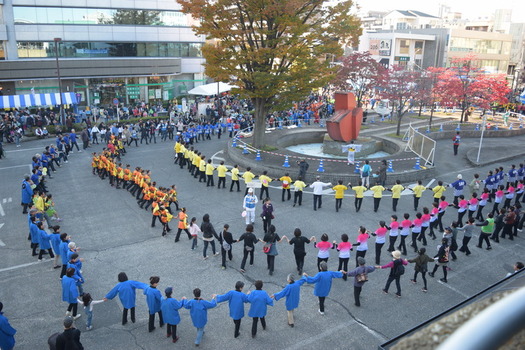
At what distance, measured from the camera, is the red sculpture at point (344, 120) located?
25.2 metres

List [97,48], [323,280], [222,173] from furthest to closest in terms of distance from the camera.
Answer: [97,48], [222,173], [323,280]

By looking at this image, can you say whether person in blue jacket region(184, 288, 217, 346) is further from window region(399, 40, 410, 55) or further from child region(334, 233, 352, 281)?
window region(399, 40, 410, 55)

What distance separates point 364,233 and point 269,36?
1474cm

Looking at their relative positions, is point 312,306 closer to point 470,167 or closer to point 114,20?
point 470,167

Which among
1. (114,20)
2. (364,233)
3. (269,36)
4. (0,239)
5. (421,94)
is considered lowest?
(0,239)

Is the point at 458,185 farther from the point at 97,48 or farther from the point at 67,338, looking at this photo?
the point at 97,48

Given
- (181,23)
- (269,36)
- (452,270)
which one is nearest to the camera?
(452,270)

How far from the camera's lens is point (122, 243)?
13391 mm

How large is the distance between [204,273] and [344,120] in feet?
53.8

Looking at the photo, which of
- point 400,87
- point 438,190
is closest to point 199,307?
point 438,190

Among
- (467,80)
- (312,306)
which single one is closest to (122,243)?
(312,306)

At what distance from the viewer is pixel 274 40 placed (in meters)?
21.6

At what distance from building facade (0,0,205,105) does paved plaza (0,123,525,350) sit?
21.3 meters

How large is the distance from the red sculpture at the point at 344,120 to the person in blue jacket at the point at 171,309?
60.9 ft
